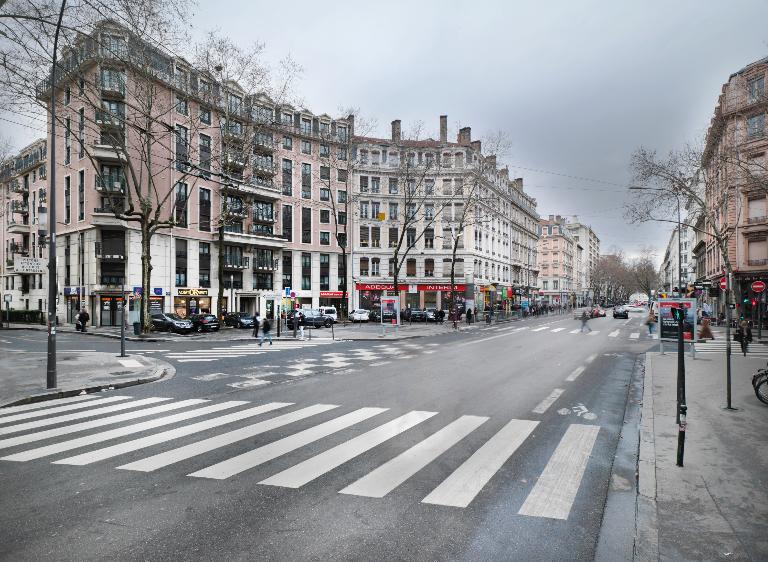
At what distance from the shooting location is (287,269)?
162 ft

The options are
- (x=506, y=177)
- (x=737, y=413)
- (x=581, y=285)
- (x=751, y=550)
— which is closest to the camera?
(x=751, y=550)

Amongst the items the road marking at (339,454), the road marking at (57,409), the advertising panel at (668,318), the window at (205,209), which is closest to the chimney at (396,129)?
the window at (205,209)

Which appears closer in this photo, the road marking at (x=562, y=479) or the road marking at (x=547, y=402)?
the road marking at (x=562, y=479)

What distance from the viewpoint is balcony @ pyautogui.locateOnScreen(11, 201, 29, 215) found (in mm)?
55669

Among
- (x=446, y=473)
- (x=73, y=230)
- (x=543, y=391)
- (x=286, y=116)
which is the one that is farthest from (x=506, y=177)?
(x=446, y=473)

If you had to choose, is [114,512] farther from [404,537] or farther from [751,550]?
[751,550]

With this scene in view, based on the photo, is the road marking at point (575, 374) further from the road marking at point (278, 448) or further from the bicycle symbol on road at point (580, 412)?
the road marking at point (278, 448)

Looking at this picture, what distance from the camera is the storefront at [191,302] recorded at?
38781mm

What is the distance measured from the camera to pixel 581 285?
417ft

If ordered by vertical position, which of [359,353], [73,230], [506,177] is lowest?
[359,353]

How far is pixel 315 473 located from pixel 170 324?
1075 inches

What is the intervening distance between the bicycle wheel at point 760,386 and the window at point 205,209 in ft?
130

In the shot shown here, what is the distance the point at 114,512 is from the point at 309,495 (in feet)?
6.14

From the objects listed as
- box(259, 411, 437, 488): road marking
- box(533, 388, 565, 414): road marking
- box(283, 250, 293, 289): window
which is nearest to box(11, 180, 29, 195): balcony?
box(283, 250, 293, 289): window
